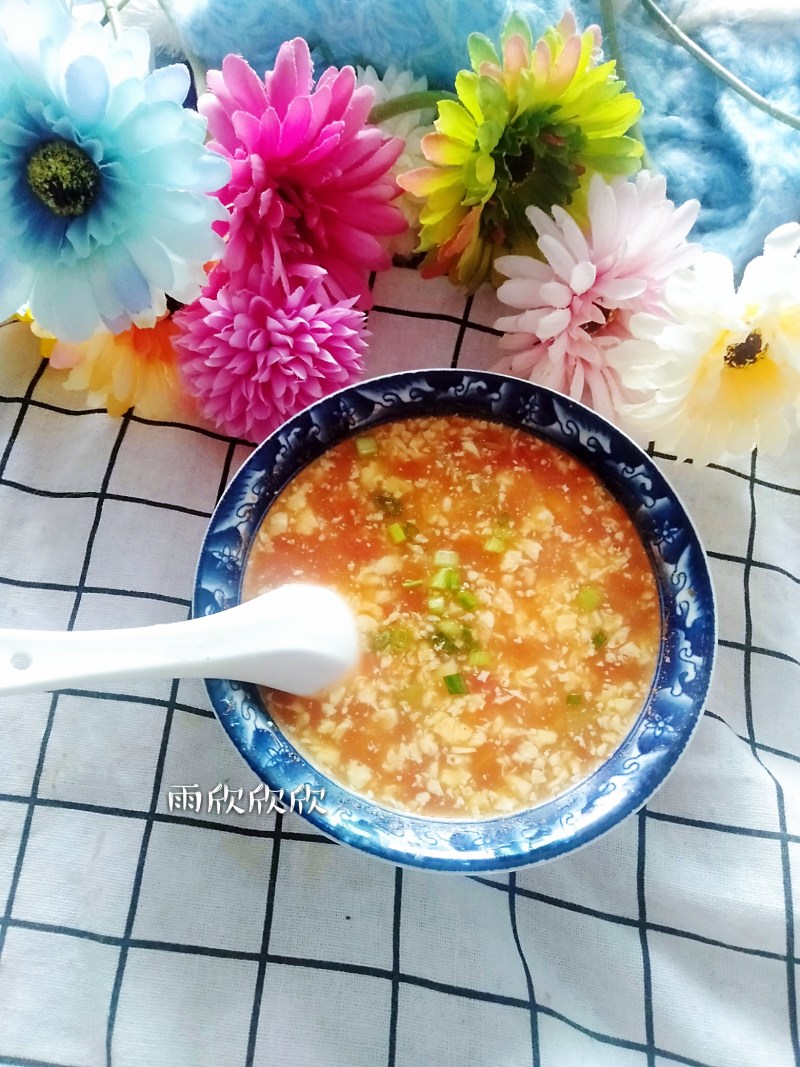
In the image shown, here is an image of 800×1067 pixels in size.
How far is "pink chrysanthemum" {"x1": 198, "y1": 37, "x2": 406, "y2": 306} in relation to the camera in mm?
721

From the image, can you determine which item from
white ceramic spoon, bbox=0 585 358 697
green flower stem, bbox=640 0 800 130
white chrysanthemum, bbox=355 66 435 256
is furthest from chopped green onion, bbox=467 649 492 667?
green flower stem, bbox=640 0 800 130

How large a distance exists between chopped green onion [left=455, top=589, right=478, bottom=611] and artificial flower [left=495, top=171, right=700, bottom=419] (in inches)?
8.5

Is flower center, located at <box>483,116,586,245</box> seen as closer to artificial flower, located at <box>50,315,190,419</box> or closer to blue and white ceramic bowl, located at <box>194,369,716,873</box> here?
blue and white ceramic bowl, located at <box>194,369,716,873</box>

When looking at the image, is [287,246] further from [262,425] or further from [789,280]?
[789,280]

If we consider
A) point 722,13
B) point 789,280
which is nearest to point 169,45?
point 722,13

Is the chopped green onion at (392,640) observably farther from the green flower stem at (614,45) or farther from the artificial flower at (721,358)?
the green flower stem at (614,45)

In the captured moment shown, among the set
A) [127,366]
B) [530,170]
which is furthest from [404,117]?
[127,366]

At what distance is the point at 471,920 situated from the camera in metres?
0.77

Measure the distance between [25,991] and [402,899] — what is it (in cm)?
33

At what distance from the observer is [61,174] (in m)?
0.66

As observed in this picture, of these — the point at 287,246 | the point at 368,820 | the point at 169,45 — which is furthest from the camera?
the point at 169,45

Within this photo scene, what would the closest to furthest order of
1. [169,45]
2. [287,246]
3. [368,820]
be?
[368,820]
[287,246]
[169,45]

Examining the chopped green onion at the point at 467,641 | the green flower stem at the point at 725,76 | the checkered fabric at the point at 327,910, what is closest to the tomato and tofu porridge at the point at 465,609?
the chopped green onion at the point at 467,641

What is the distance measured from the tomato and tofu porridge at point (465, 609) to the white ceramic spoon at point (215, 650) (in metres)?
0.04
